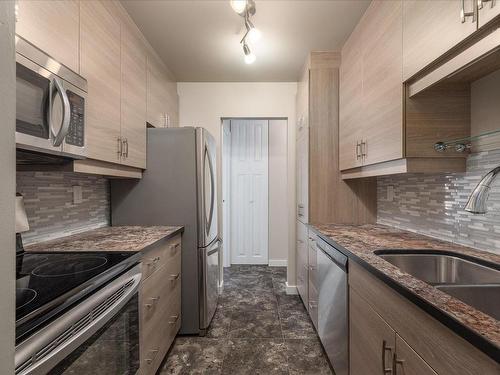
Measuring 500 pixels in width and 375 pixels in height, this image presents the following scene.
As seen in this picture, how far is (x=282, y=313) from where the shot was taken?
8.74 feet

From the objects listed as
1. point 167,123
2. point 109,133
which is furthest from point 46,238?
point 167,123

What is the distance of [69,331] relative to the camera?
866mm

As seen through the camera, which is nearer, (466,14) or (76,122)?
(466,14)

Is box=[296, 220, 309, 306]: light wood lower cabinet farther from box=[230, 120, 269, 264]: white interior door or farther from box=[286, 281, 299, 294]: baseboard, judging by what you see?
box=[230, 120, 269, 264]: white interior door

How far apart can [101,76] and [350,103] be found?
179 cm

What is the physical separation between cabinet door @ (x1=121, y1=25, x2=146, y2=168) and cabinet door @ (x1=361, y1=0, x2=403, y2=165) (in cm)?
167

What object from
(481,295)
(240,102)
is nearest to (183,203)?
(240,102)

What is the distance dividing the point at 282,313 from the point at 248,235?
1.74 m

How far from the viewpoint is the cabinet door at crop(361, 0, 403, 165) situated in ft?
4.97

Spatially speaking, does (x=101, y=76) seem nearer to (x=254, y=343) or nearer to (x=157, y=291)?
(x=157, y=291)

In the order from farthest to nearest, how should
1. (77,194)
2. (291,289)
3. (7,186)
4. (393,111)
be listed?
1. (291,289)
2. (77,194)
3. (393,111)
4. (7,186)

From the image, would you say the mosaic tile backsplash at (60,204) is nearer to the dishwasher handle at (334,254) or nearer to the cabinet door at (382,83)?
the dishwasher handle at (334,254)

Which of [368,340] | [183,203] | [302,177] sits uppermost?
[302,177]

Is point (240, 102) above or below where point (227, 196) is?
above
